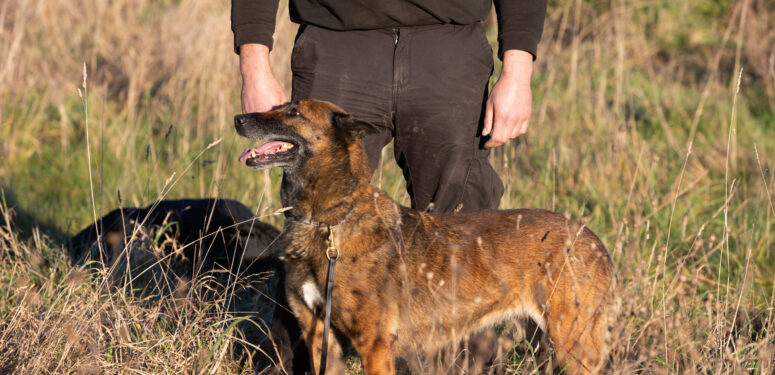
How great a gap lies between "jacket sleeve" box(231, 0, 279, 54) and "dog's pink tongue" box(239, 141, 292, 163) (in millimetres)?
459

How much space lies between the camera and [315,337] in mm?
2986

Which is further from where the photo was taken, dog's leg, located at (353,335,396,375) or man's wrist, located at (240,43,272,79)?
man's wrist, located at (240,43,272,79)

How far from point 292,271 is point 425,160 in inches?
31.6

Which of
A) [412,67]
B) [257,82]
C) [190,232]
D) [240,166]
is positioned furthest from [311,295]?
[240,166]

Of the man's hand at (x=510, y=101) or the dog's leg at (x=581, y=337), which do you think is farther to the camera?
the man's hand at (x=510, y=101)

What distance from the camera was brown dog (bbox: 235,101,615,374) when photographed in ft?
9.54

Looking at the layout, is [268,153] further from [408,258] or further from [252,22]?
[408,258]

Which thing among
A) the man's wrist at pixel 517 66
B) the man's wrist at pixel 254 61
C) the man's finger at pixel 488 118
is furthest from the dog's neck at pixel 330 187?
the man's wrist at pixel 517 66

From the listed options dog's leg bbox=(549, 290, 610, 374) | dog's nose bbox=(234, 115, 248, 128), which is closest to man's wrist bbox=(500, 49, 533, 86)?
dog's leg bbox=(549, 290, 610, 374)

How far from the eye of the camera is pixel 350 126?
297 centimetres

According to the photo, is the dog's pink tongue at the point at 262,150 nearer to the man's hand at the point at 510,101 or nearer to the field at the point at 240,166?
the field at the point at 240,166

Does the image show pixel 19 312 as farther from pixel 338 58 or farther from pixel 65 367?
pixel 338 58

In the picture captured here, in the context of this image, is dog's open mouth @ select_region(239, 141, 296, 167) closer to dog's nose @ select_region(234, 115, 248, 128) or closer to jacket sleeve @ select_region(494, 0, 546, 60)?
dog's nose @ select_region(234, 115, 248, 128)

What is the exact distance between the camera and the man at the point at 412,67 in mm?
3150
